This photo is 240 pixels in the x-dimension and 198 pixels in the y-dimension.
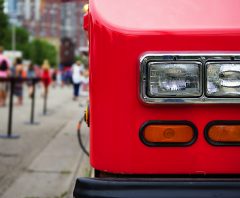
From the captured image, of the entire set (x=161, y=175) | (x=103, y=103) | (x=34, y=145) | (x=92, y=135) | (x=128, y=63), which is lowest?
(x=34, y=145)

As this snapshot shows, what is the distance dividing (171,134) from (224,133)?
0.78 ft

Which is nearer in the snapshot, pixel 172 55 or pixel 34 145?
pixel 172 55

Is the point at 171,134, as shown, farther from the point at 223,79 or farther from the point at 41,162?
the point at 41,162

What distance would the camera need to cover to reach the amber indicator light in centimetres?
222

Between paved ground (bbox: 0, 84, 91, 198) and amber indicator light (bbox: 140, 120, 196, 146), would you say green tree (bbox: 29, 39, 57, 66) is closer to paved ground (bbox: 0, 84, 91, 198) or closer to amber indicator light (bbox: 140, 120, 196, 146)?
paved ground (bbox: 0, 84, 91, 198)

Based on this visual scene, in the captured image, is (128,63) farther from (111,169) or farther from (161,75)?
(111,169)

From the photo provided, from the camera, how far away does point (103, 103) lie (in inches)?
89.3

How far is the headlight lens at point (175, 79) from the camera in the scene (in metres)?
2.18

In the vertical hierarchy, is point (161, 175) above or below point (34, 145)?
above

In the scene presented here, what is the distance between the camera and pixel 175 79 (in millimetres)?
2199

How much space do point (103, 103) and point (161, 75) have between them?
297 millimetres

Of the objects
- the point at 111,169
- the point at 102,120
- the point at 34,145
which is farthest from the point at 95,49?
the point at 34,145

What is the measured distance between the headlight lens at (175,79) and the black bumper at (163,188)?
0.38m

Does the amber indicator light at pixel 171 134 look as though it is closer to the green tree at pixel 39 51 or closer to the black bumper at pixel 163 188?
the black bumper at pixel 163 188
